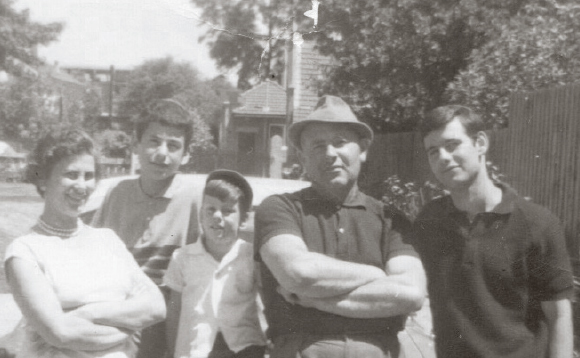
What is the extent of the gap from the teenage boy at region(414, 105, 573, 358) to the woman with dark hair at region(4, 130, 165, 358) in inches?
51.4

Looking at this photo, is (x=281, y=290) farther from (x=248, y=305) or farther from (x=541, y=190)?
(x=541, y=190)

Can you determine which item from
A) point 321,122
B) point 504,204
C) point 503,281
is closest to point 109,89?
point 321,122

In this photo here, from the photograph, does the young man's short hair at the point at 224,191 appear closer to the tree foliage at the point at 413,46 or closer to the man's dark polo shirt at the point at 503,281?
the man's dark polo shirt at the point at 503,281

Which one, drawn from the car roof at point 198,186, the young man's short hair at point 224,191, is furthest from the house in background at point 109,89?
the young man's short hair at point 224,191

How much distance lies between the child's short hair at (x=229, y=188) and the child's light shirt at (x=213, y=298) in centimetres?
22

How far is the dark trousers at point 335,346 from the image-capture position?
306cm

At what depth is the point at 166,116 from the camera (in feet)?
12.6

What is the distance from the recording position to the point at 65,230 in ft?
10.7

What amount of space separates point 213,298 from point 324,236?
0.62m

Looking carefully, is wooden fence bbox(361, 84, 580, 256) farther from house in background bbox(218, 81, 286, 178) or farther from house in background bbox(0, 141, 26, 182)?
house in background bbox(0, 141, 26, 182)

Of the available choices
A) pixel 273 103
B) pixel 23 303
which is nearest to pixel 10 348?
pixel 23 303

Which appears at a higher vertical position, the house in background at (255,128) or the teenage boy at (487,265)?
the house in background at (255,128)

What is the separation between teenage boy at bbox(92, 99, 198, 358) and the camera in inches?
149

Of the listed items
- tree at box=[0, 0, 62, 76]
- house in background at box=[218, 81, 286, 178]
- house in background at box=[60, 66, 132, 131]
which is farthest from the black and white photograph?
house in background at box=[60, 66, 132, 131]
